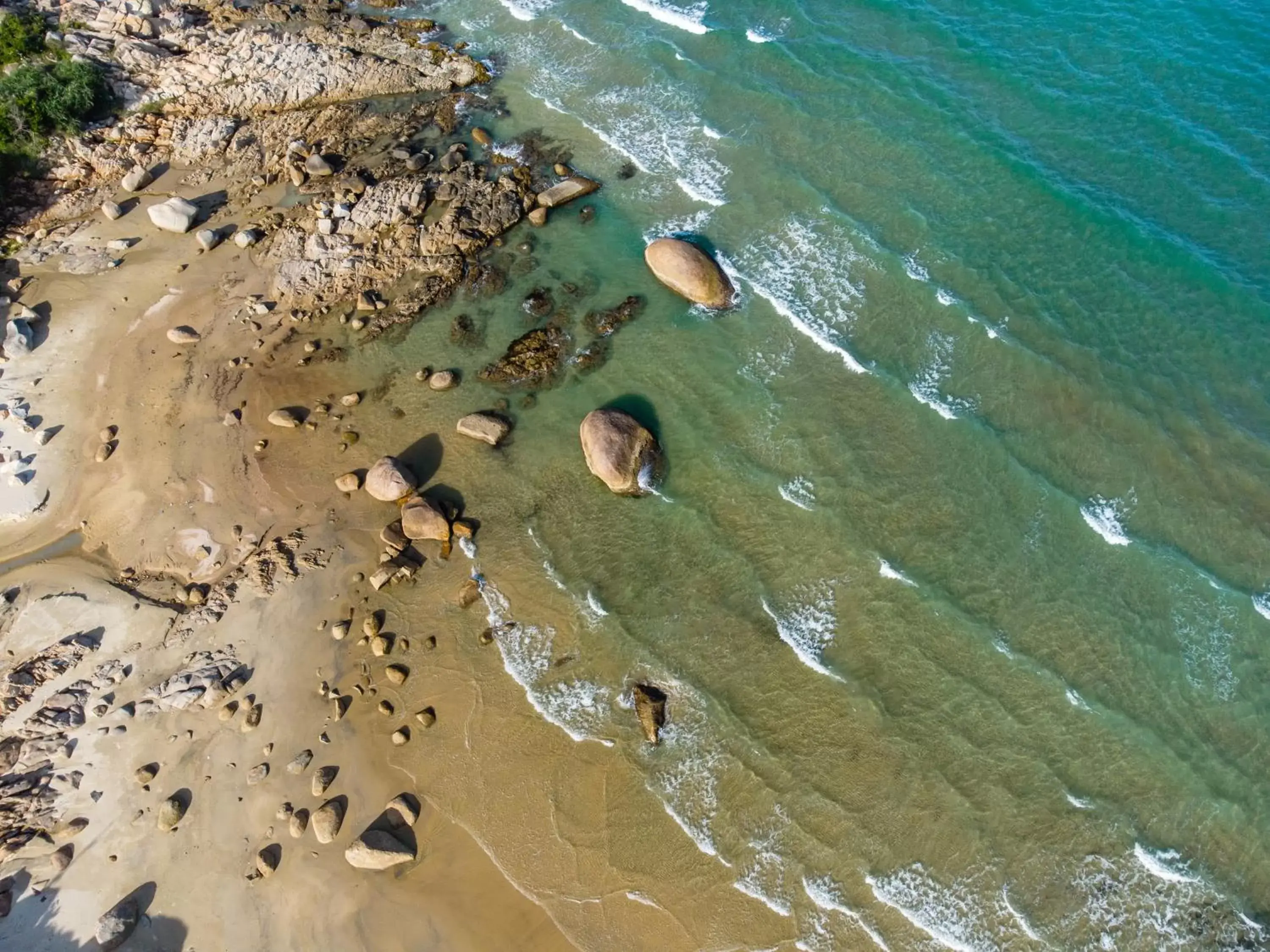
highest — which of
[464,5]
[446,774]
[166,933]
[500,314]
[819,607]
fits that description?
[464,5]

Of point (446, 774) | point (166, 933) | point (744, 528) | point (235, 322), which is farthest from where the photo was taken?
point (235, 322)

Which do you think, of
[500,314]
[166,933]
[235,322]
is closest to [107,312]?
[235,322]

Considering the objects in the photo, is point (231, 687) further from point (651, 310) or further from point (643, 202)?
point (643, 202)

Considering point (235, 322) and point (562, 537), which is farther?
point (235, 322)

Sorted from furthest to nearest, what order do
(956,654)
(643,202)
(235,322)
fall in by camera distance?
(643,202), (235,322), (956,654)

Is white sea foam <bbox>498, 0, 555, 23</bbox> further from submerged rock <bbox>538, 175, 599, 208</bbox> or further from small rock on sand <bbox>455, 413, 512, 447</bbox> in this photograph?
small rock on sand <bbox>455, 413, 512, 447</bbox>

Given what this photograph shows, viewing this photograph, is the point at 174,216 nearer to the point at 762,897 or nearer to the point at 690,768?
the point at 690,768

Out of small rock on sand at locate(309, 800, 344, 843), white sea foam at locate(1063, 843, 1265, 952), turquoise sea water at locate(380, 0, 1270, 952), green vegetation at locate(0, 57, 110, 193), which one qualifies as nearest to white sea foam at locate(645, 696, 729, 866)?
→ turquoise sea water at locate(380, 0, 1270, 952)
